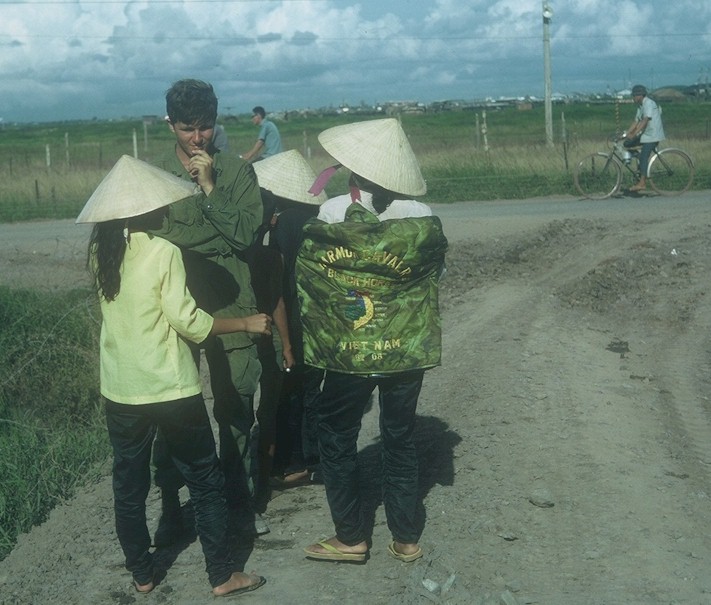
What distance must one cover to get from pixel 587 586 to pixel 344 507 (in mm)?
1099

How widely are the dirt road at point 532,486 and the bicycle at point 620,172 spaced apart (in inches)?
286

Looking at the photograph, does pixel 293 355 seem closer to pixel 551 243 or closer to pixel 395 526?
pixel 395 526

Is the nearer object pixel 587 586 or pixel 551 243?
pixel 587 586

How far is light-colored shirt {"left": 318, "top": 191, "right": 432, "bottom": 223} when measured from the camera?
445 cm

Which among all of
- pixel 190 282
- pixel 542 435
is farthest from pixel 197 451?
pixel 542 435

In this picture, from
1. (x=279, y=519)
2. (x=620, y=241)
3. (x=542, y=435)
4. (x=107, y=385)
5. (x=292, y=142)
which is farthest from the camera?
(x=292, y=142)

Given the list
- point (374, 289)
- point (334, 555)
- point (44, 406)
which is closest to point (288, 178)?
point (374, 289)

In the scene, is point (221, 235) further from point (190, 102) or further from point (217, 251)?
point (190, 102)

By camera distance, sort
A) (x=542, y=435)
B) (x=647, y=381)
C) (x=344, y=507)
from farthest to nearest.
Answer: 1. (x=647, y=381)
2. (x=542, y=435)
3. (x=344, y=507)

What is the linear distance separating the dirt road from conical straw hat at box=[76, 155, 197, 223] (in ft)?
5.68

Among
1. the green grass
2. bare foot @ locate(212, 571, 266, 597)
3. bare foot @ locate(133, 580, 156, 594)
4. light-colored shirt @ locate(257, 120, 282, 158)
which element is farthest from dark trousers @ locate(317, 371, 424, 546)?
light-colored shirt @ locate(257, 120, 282, 158)

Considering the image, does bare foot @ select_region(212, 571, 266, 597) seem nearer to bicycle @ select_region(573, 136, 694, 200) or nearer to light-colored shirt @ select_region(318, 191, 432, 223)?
light-colored shirt @ select_region(318, 191, 432, 223)

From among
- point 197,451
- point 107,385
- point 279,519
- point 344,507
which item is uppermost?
point 107,385

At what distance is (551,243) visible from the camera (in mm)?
12180
